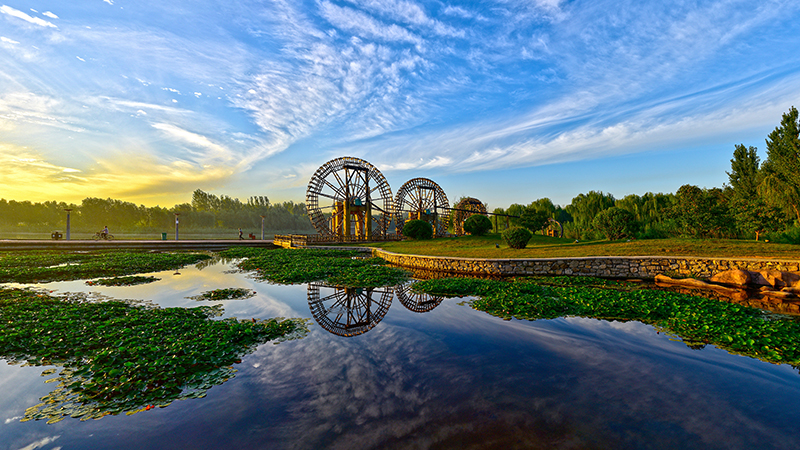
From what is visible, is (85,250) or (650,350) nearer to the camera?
(650,350)

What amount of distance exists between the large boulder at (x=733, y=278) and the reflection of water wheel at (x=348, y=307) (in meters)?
10.3

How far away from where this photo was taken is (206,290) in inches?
369

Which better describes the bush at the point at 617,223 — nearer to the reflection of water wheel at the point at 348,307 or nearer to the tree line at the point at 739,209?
the tree line at the point at 739,209

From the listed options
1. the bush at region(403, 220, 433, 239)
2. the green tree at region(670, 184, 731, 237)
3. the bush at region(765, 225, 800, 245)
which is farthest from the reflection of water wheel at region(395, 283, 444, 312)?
the green tree at region(670, 184, 731, 237)

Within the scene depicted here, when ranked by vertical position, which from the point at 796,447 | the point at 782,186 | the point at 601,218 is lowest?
the point at 796,447

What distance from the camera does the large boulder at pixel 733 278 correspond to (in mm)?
9250

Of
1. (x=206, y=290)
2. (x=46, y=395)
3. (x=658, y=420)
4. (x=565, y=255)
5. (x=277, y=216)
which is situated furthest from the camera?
(x=277, y=216)

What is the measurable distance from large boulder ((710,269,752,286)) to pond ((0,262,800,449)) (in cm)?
624

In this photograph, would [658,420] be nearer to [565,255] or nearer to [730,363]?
[730,363]

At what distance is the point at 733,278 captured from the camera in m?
9.43

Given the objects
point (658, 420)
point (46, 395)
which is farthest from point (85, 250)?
point (658, 420)

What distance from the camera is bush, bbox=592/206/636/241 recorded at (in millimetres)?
20594

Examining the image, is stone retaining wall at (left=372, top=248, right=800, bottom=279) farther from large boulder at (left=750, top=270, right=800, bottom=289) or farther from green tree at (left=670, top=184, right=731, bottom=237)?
green tree at (left=670, top=184, right=731, bottom=237)

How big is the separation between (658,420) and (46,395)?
22.0ft
